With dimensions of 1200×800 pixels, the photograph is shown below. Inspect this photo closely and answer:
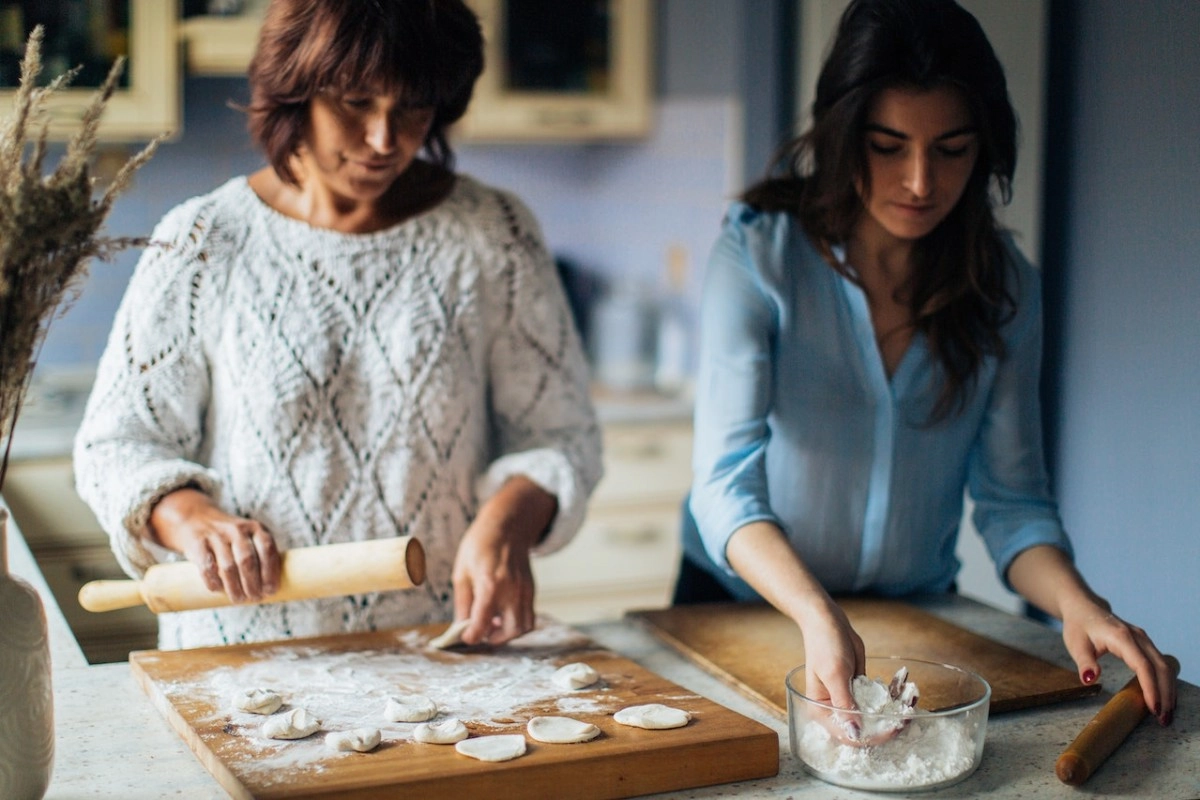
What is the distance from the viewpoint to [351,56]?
1238 millimetres

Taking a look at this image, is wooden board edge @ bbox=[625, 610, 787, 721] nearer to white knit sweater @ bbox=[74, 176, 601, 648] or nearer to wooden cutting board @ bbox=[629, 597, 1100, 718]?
wooden cutting board @ bbox=[629, 597, 1100, 718]

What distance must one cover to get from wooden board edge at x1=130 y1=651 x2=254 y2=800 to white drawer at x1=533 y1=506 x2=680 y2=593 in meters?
1.74

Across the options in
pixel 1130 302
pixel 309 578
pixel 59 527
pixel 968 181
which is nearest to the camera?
pixel 309 578

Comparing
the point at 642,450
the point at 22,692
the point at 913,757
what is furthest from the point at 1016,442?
the point at 642,450

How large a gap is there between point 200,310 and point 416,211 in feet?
0.85

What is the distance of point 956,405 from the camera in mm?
1392

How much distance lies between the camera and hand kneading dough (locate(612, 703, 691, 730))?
1.01 m

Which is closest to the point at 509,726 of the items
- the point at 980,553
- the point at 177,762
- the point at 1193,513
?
the point at 177,762

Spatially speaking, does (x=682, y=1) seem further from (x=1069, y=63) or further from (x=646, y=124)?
(x=1069, y=63)

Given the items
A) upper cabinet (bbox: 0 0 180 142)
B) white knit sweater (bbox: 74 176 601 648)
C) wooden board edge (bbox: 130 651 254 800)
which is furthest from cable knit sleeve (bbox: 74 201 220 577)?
upper cabinet (bbox: 0 0 180 142)

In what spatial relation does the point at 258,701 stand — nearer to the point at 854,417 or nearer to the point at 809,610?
the point at 809,610

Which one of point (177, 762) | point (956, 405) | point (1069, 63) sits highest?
point (1069, 63)

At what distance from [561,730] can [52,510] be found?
1.84 m

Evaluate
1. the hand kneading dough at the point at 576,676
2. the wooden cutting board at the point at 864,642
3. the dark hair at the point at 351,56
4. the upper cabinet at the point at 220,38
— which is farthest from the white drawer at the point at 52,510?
the hand kneading dough at the point at 576,676
